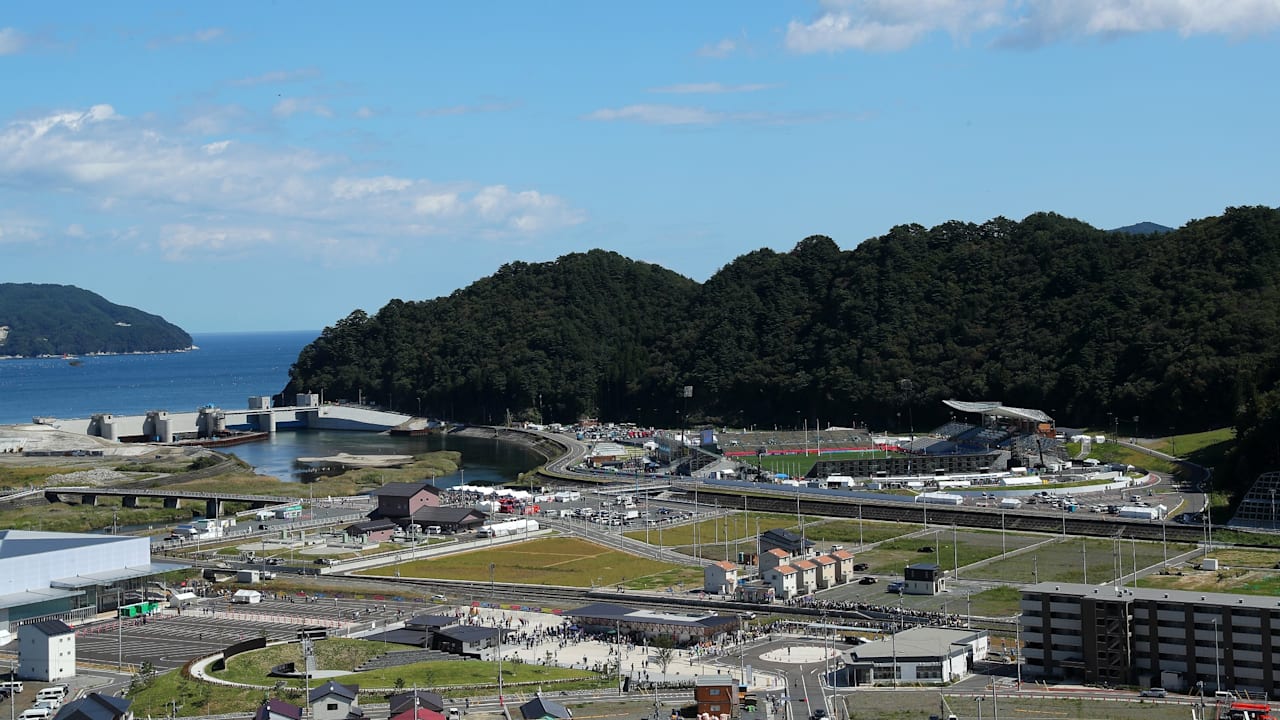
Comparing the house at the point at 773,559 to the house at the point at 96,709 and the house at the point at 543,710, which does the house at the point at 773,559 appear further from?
the house at the point at 96,709

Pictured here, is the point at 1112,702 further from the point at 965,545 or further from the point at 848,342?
the point at 848,342

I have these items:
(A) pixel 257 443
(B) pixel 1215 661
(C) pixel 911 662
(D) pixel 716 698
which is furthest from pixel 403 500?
(A) pixel 257 443

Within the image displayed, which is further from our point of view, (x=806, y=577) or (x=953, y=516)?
(x=953, y=516)

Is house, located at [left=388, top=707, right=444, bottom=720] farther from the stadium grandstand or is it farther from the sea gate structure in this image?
the sea gate structure

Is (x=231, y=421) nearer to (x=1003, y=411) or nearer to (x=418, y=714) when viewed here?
(x=1003, y=411)

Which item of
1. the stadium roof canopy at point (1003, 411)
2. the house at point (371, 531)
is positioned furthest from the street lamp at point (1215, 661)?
the stadium roof canopy at point (1003, 411)

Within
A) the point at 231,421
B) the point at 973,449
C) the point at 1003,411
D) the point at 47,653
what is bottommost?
the point at 47,653

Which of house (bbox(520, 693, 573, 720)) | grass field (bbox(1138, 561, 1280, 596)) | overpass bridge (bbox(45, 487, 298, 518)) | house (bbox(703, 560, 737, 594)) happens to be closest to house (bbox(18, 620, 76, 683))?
house (bbox(520, 693, 573, 720))
